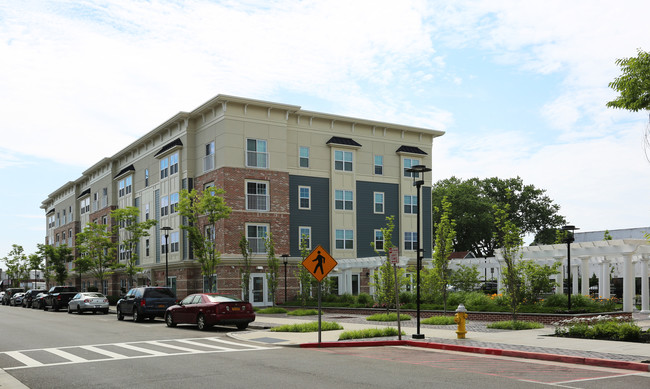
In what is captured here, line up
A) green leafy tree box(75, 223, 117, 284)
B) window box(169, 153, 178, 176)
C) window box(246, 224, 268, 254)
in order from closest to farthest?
1. window box(246, 224, 268, 254)
2. window box(169, 153, 178, 176)
3. green leafy tree box(75, 223, 117, 284)

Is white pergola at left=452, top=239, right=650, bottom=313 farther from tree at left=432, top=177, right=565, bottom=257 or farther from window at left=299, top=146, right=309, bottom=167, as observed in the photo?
tree at left=432, top=177, right=565, bottom=257

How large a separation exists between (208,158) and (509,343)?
29.3 meters

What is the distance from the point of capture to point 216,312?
903 inches

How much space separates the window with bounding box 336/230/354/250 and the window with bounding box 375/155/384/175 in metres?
5.47

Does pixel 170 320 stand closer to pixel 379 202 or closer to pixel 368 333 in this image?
pixel 368 333

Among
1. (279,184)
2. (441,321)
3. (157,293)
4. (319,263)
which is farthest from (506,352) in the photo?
(279,184)

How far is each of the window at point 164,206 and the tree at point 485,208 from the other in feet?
116

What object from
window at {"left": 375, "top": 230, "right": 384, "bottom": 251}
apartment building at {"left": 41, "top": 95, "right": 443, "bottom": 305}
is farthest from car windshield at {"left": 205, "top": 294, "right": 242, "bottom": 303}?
window at {"left": 375, "top": 230, "right": 384, "bottom": 251}

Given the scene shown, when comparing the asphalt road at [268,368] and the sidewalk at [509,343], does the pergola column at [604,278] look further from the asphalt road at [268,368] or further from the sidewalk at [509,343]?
the asphalt road at [268,368]

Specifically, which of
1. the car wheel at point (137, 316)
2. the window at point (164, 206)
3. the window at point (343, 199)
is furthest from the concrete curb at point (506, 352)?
the window at point (164, 206)

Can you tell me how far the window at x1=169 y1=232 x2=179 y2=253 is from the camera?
1784 inches

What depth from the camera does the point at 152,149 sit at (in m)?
50.8

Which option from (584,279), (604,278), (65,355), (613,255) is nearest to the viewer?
(65,355)

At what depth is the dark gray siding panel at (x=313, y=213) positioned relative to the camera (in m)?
43.5
